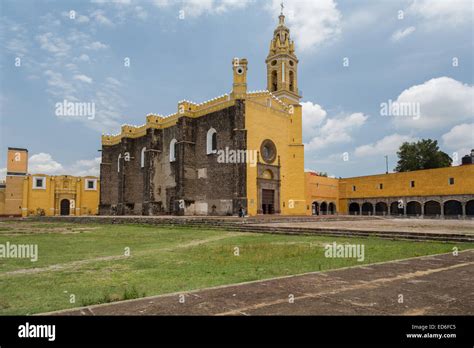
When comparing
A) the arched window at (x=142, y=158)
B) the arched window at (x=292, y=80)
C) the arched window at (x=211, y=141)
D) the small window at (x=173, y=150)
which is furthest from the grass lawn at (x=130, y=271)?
the arched window at (x=142, y=158)

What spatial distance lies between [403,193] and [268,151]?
853 inches

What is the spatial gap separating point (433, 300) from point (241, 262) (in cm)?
388

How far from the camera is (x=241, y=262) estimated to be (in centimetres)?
699

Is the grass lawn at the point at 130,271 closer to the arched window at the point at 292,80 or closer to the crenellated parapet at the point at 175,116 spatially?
the crenellated parapet at the point at 175,116

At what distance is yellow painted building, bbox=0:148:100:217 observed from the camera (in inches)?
1693

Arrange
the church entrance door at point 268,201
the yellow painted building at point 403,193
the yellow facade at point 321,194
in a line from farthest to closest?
the yellow facade at point 321,194, the yellow painted building at point 403,193, the church entrance door at point 268,201

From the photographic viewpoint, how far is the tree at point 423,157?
2003 inches

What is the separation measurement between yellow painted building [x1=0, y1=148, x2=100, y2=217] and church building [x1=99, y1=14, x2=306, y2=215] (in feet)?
46.8

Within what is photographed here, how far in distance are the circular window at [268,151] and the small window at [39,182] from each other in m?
32.0

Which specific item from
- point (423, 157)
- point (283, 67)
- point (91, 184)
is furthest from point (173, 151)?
point (423, 157)

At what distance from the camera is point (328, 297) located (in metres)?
3.93

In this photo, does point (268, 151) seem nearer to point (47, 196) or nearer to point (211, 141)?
point (211, 141)
